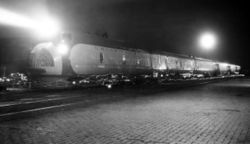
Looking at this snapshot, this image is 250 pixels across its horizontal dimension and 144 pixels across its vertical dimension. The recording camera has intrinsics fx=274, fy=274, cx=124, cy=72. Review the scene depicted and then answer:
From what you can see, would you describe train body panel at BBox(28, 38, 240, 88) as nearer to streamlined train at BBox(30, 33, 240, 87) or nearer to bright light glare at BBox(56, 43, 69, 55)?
streamlined train at BBox(30, 33, 240, 87)

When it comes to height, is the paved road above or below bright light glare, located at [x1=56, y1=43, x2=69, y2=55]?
below

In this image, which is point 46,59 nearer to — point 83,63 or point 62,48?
point 62,48

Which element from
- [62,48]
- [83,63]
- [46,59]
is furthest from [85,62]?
[46,59]

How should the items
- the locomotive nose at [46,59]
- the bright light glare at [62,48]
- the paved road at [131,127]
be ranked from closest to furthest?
the paved road at [131,127], the bright light glare at [62,48], the locomotive nose at [46,59]

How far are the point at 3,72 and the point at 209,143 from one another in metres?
23.1

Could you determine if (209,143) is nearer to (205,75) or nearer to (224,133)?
(224,133)

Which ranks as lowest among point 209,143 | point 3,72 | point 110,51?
point 209,143

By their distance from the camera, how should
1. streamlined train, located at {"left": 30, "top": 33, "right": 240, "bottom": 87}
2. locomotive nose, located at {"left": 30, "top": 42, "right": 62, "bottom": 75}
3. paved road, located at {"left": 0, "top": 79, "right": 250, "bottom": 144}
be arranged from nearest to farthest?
paved road, located at {"left": 0, "top": 79, "right": 250, "bottom": 144}, streamlined train, located at {"left": 30, "top": 33, "right": 240, "bottom": 87}, locomotive nose, located at {"left": 30, "top": 42, "right": 62, "bottom": 75}

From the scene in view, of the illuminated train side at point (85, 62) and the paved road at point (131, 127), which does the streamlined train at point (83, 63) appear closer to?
the illuminated train side at point (85, 62)

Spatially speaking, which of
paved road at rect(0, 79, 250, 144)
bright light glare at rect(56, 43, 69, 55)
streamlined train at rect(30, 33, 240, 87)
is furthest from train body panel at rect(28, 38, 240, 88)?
paved road at rect(0, 79, 250, 144)

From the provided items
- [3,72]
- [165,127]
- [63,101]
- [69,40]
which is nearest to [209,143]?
[165,127]

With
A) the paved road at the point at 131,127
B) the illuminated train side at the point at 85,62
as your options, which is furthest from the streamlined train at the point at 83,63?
the paved road at the point at 131,127

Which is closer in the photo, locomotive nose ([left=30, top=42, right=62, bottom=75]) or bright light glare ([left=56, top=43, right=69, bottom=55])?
bright light glare ([left=56, top=43, right=69, bottom=55])

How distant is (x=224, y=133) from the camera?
24.0ft
